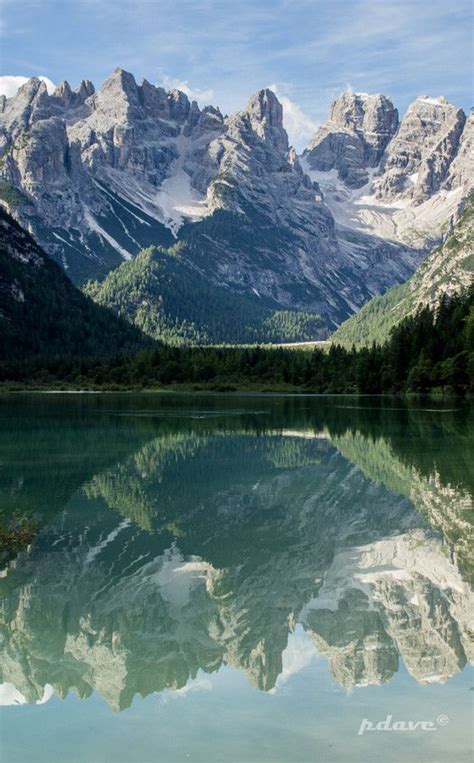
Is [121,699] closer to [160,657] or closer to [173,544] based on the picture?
[160,657]

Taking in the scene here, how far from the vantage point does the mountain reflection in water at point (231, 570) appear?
19172mm

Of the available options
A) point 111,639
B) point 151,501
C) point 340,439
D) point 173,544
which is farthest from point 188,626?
point 340,439

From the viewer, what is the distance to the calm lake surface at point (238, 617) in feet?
50.6

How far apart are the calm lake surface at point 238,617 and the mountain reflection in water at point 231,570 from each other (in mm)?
75

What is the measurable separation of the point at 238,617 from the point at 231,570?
192 inches

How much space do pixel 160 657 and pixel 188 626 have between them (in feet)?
7.31

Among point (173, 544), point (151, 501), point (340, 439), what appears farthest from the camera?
point (340, 439)

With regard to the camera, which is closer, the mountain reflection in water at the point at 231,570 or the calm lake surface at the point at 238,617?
the calm lake surface at the point at 238,617

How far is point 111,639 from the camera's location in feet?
67.1

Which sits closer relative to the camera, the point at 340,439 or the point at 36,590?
the point at 36,590

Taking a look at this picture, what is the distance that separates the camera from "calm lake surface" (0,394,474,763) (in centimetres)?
1544

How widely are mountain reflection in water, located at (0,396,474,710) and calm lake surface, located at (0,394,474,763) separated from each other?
0.07 m

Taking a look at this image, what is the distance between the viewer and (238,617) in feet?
72.8

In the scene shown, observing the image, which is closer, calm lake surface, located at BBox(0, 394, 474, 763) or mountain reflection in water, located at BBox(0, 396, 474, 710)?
calm lake surface, located at BBox(0, 394, 474, 763)
